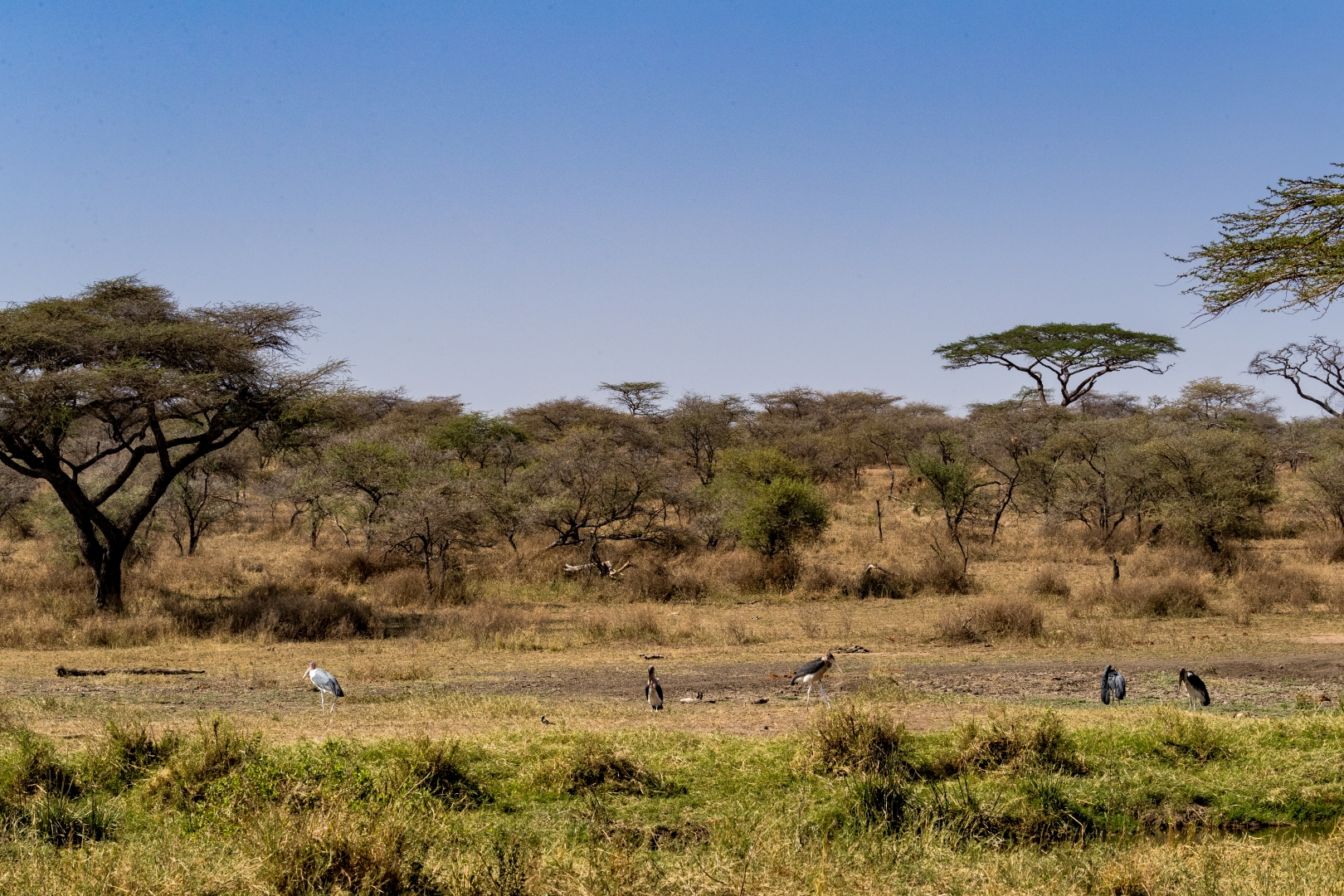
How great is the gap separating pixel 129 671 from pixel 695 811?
9.82 meters

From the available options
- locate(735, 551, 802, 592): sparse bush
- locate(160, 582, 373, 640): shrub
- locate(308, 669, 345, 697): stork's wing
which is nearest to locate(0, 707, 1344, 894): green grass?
locate(308, 669, 345, 697): stork's wing

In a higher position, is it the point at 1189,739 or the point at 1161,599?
the point at 1189,739

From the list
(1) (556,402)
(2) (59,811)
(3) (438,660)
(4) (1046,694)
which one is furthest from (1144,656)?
(1) (556,402)

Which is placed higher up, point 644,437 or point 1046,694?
point 644,437

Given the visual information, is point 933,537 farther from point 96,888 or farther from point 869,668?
point 96,888

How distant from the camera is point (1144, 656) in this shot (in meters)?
14.9

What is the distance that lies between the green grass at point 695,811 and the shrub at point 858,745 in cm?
2

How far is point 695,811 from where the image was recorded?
7.22 metres

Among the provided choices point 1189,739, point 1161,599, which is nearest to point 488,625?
point 1189,739

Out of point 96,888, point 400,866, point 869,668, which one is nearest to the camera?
point 96,888

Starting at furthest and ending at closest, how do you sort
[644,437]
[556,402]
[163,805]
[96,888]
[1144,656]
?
1. [556,402]
2. [644,437]
3. [1144,656]
4. [163,805]
5. [96,888]

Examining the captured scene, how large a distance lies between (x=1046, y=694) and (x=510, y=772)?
679 cm

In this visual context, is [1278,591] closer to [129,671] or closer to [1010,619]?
[1010,619]

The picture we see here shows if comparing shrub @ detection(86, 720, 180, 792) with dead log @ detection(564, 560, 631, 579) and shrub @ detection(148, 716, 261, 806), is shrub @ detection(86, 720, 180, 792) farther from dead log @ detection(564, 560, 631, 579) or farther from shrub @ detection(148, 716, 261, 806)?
dead log @ detection(564, 560, 631, 579)
